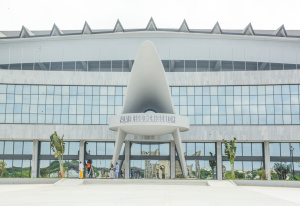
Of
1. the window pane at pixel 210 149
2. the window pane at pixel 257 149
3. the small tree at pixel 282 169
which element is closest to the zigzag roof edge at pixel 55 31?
the window pane at pixel 210 149

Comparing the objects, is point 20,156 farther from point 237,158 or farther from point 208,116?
point 237,158

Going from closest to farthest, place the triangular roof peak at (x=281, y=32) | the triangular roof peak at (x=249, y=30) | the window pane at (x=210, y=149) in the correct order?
the window pane at (x=210, y=149) → the triangular roof peak at (x=249, y=30) → the triangular roof peak at (x=281, y=32)

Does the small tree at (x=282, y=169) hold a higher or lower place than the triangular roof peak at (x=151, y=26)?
lower

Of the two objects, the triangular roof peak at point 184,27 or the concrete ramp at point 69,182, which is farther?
the triangular roof peak at point 184,27

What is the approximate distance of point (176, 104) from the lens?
149 ft

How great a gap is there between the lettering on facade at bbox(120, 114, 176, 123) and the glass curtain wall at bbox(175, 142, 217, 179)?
11.5 metres

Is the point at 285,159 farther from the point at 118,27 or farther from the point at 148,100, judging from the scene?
the point at 118,27

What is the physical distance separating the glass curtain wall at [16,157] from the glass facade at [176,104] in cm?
347

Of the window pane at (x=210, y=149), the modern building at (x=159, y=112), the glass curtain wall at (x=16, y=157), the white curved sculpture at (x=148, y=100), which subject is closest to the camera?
the white curved sculpture at (x=148, y=100)

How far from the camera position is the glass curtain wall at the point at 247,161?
45688 mm

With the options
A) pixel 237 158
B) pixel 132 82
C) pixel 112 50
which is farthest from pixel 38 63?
pixel 237 158

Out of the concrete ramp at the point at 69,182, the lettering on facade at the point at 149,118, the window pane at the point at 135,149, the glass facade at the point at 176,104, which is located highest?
the glass facade at the point at 176,104

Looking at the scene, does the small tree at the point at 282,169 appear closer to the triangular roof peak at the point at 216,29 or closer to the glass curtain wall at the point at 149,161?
the glass curtain wall at the point at 149,161

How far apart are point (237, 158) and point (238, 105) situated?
6108 millimetres
